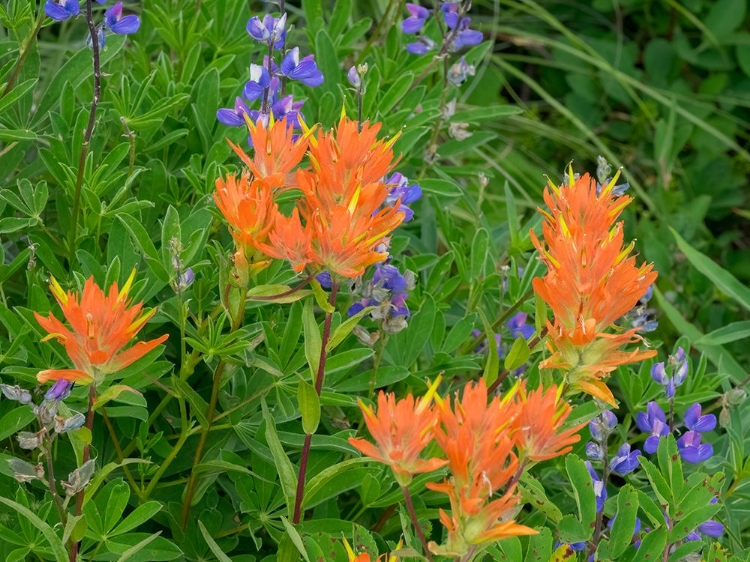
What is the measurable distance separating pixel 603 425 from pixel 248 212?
581mm

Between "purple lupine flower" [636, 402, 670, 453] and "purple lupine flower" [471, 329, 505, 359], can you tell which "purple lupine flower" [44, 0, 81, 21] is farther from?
"purple lupine flower" [636, 402, 670, 453]

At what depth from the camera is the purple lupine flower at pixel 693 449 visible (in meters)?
1.42

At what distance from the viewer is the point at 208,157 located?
1.64 m

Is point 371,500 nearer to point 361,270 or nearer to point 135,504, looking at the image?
point 135,504

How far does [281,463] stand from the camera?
115 cm

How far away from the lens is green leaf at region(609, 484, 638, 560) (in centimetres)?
122

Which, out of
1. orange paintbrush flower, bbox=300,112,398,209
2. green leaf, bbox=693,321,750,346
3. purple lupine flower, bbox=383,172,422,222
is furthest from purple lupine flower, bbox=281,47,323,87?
green leaf, bbox=693,321,750,346

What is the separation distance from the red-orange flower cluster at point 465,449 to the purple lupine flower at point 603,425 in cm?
41

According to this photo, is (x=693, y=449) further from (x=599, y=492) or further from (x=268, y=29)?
(x=268, y=29)

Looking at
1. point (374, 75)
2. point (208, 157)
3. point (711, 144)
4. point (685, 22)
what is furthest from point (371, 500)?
point (685, 22)

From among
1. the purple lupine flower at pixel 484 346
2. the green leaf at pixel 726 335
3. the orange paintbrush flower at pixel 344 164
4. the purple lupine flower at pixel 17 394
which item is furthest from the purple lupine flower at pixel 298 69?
the green leaf at pixel 726 335

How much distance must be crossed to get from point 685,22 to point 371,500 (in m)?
2.77

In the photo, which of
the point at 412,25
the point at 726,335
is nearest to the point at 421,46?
the point at 412,25

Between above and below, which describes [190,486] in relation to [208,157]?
below
